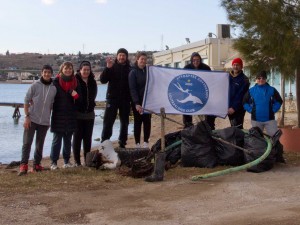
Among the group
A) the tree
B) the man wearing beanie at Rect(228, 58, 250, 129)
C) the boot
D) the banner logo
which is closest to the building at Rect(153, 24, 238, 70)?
the tree

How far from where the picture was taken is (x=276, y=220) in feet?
17.8

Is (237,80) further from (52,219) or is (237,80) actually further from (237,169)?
(52,219)

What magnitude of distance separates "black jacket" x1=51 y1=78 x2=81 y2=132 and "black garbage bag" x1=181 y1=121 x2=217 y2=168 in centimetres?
190

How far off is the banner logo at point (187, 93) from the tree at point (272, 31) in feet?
5.90

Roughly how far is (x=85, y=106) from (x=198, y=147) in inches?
81.2

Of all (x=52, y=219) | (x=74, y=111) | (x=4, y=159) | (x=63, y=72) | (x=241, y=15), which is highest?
(x=241, y=15)

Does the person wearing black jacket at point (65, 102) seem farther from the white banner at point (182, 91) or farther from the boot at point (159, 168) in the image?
the boot at point (159, 168)

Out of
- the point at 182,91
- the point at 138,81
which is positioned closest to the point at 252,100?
the point at 182,91

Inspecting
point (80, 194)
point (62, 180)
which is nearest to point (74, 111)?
point (62, 180)

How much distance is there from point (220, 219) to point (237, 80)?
4295 millimetres

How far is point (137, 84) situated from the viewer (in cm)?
Answer: 910

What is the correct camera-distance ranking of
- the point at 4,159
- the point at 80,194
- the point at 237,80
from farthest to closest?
the point at 4,159
the point at 237,80
the point at 80,194

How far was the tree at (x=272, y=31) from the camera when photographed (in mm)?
9516

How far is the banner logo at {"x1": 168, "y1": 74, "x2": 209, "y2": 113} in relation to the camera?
869 centimetres
